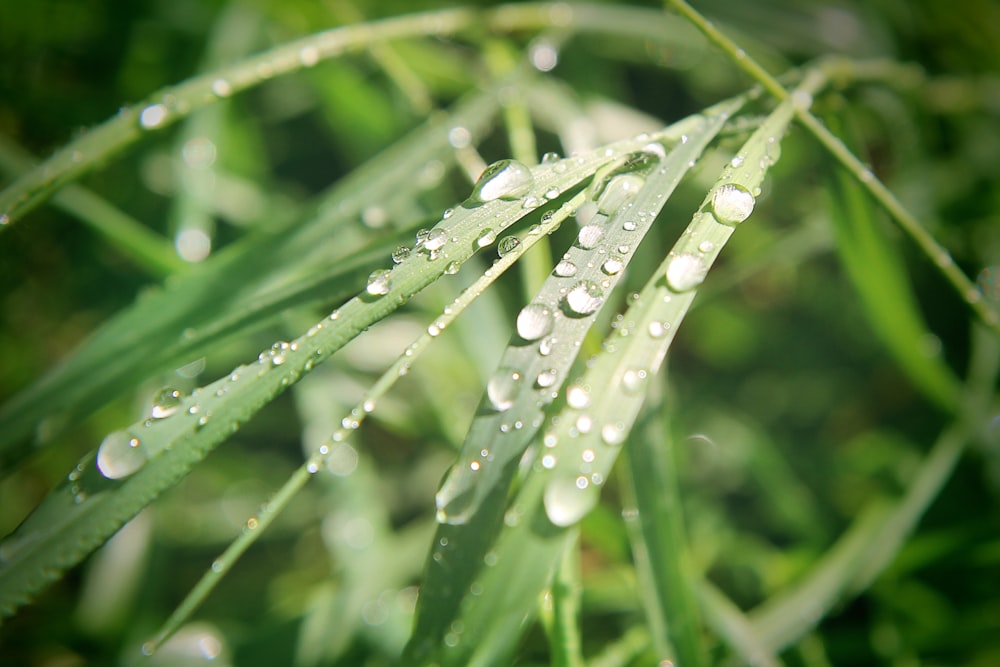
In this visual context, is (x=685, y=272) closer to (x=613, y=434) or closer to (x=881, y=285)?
(x=613, y=434)

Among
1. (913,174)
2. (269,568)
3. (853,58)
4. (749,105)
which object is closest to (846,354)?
(913,174)

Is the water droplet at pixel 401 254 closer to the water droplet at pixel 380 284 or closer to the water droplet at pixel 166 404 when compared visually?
the water droplet at pixel 380 284

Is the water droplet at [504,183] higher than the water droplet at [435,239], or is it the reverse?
the water droplet at [504,183]

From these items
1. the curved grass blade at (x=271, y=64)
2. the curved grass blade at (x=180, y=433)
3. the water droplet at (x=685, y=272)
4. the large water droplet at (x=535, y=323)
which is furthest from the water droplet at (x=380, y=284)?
the curved grass blade at (x=271, y=64)

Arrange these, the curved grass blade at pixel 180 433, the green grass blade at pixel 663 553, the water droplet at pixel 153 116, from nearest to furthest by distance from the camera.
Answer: the curved grass blade at pixel 180 433
the green grass blade at pixel 663 553
the water droplet at pixel 153 116

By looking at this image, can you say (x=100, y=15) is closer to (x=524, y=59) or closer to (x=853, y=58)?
(x=524, y=59)

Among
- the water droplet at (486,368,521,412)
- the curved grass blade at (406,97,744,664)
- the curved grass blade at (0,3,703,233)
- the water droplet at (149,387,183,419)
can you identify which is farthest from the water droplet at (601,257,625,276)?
the curved grass blade at (0,3,703,233)

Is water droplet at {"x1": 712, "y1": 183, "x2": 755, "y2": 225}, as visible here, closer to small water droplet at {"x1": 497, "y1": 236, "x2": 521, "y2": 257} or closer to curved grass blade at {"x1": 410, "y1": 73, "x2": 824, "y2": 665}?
curved grass blade at {"x1": 410, "y1": 73, "x2": 824, "y2": 665}
